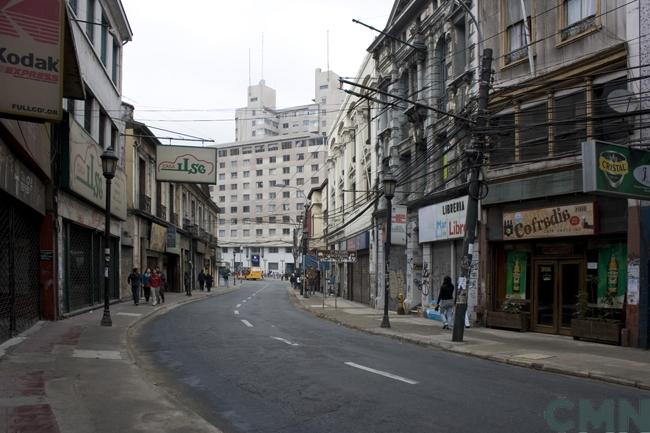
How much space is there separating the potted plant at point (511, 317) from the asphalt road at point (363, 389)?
484cm

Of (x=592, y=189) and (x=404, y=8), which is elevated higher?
(x=404, y=8)

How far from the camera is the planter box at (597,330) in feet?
51.5

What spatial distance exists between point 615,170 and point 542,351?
445 cm

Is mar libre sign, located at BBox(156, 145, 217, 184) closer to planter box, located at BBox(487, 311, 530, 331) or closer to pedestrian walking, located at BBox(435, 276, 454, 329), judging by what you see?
pedestrian walking, located at BBox(435, 276, 454, 329)

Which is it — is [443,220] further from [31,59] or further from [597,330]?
[31,59]

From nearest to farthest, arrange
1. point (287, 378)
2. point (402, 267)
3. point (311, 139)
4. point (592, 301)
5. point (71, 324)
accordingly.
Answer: point (287, 378), point (592, 301), point (71, 324), point (402, 267), point (311, 139)

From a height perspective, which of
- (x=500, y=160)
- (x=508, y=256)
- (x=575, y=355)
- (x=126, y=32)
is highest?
(x=126, y=32)

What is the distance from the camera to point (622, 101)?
15.5 meters

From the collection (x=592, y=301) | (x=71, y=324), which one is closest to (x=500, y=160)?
(x=592, y=301)

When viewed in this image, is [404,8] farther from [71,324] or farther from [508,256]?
[71,324]

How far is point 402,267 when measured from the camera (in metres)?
30.9

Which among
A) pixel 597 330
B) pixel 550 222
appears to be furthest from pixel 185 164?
pixel 597 330

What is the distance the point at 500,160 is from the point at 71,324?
570 inches

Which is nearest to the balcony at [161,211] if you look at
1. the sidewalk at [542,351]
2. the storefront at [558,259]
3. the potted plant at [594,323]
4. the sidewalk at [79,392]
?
the sidewalk at [542,351]
